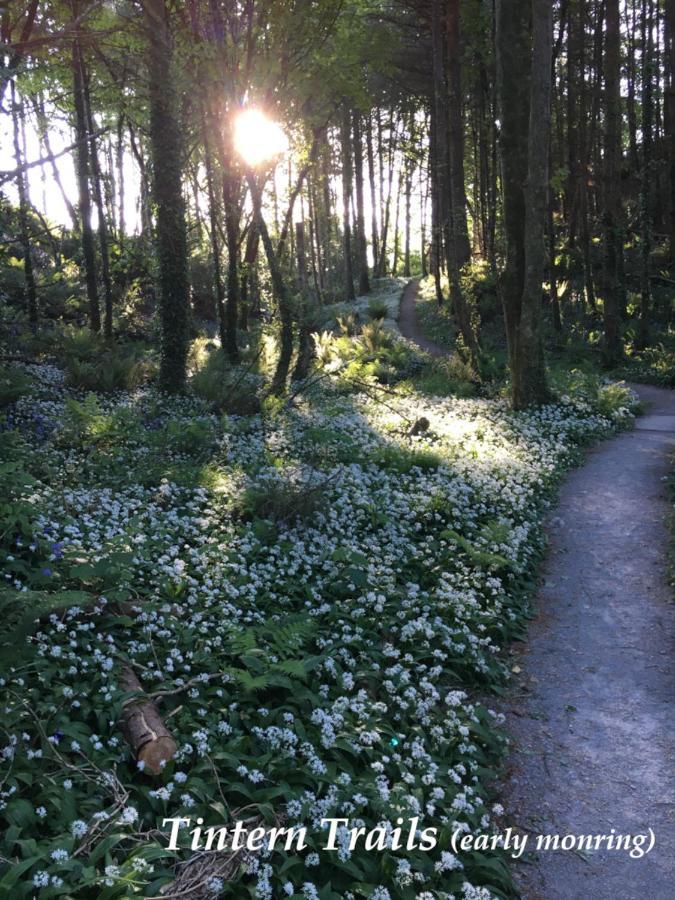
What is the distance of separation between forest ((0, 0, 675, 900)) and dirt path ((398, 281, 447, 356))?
394 cm

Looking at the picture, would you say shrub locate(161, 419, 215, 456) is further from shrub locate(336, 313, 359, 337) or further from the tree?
shrub locate(336, 313, 359, 337)

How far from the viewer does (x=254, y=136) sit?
1667 cm

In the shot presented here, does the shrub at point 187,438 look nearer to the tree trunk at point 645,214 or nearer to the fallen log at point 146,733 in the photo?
the fallen log at point 146,733

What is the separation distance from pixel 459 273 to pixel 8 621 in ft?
62.9

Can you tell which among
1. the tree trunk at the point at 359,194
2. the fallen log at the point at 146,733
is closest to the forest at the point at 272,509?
the fallen log at the point at 146,733

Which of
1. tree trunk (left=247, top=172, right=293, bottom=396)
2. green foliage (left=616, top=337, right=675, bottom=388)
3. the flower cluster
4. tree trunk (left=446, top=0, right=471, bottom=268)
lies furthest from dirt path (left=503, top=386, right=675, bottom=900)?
tree trunk (left=446, top=0, right=471, bottom=268)

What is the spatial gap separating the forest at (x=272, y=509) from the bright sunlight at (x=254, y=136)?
13cm

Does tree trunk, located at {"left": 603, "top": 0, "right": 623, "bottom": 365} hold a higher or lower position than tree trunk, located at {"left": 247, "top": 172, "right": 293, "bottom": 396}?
higher

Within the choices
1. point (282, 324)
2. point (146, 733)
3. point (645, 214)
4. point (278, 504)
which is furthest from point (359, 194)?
point (146, 733)

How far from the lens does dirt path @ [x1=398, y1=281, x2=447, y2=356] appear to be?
2794 centimetres

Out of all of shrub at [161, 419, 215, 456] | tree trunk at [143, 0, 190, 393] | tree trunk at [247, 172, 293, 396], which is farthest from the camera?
tree trunk at [247, 172, 293, 396]

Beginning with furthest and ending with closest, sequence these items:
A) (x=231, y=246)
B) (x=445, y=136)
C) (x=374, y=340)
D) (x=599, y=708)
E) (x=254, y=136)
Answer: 1. (x=374, y=340)
2. (x=445, y=136)
3. (x=231, y=246)
4. (x=254, y=136)
5. (x=599, y=708)

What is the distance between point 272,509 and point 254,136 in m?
12.3

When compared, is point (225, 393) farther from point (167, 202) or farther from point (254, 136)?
point (254, 136)
